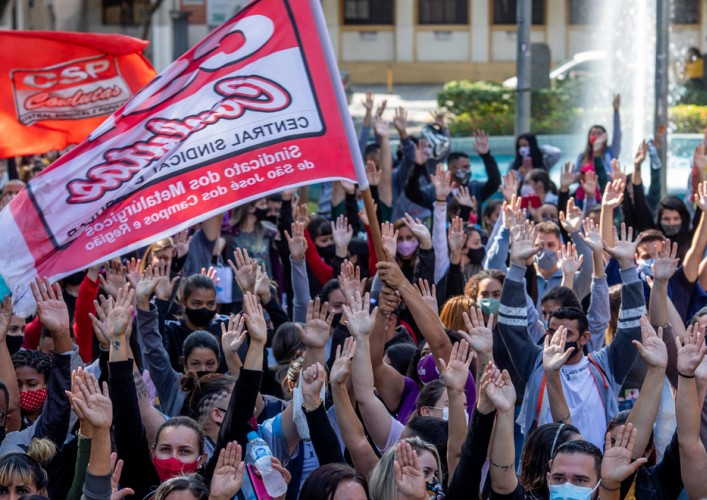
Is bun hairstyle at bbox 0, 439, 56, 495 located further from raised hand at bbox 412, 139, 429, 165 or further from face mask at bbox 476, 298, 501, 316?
raised hand at bbox 412, 139, 429, 165

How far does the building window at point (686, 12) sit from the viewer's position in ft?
124

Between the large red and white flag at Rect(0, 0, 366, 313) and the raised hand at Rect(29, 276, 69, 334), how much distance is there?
217mm

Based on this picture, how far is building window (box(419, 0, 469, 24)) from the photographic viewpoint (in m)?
40.7

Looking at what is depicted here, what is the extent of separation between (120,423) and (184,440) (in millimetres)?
356

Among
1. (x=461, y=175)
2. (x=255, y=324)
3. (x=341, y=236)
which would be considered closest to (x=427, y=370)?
(x=255, y=324)

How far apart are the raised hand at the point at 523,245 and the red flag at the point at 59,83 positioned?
3960 millimetres

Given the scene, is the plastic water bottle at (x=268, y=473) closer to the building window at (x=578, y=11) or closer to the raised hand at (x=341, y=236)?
the raised hand at (x=341, y=236)

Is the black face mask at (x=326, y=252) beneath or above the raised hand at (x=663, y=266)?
beneath

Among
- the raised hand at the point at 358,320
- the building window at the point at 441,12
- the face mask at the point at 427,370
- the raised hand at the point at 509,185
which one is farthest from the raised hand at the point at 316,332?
the building window at the point at 441,12

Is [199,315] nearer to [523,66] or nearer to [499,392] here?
[499,392]

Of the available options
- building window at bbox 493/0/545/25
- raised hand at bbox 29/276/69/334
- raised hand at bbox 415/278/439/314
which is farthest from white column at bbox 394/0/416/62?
raised hand at bbox 29/276/69/334

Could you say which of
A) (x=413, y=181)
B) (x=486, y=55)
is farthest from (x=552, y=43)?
(x=413, y=181)

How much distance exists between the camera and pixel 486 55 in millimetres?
40125

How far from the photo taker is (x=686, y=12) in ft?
126
